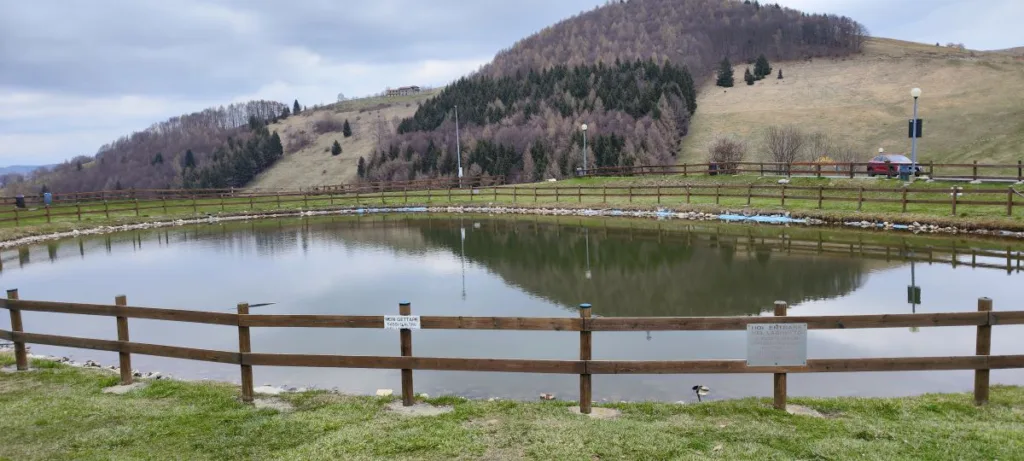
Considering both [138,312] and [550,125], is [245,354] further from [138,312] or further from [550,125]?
[550,125]

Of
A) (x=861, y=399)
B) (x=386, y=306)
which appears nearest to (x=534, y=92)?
(x=386, y=306)

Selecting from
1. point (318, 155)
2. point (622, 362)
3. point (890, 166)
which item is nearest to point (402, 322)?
point (622, 362)

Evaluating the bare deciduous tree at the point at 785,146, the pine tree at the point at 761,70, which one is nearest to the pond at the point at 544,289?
the bare deciduous tree at the point at 785,146

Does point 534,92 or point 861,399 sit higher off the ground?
point 534,92

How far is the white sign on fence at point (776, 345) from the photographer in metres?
6.31

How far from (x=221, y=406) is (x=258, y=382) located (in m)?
2.39

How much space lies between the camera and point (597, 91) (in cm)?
9569

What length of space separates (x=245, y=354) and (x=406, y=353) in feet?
6.66

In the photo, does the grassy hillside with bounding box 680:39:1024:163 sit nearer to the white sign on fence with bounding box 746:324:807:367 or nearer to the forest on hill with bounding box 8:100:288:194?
the white sign on fence with bounding box 746:324:807:367

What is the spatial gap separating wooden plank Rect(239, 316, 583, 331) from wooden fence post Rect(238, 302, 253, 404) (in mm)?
131

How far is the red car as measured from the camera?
Answer: 3738 cm

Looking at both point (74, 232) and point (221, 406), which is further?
point (74, 232)

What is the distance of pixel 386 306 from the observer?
14258 mm

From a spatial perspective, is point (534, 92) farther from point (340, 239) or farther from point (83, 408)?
point (83, 408)
